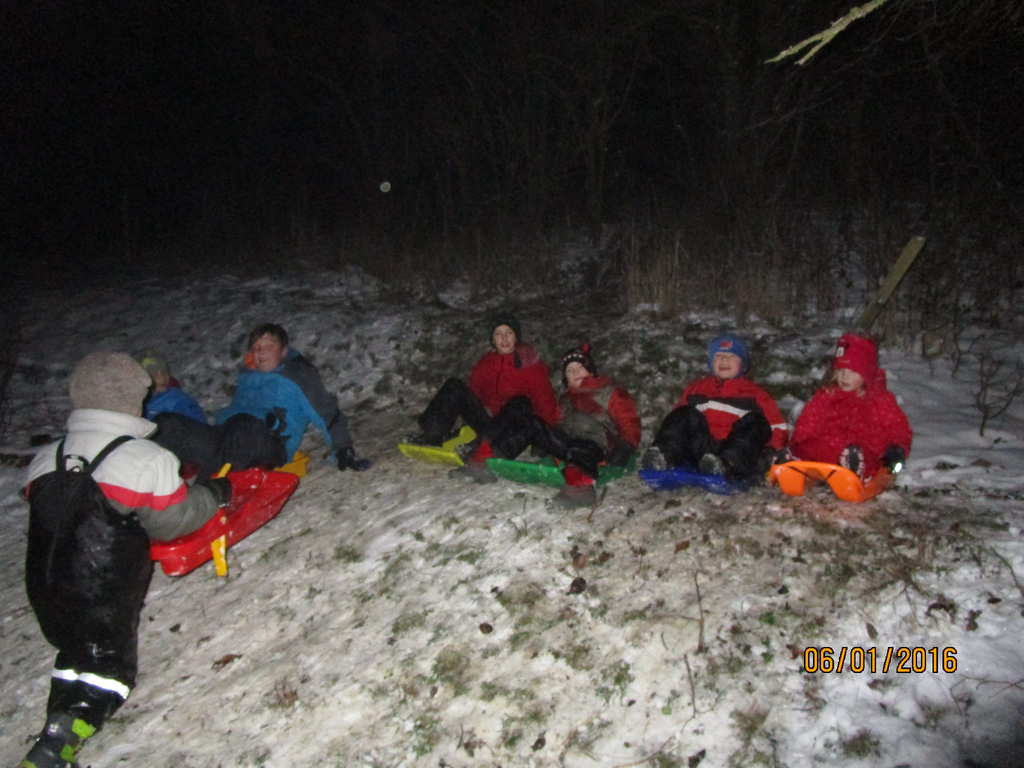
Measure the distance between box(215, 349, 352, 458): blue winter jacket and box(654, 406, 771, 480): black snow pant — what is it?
2421 millimetres

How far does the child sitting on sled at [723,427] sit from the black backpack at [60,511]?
288 centimetres

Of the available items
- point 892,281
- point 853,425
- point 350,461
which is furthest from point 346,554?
point 892,281

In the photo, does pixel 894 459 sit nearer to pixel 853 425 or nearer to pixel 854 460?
pixel 854 460

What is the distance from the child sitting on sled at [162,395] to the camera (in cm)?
499

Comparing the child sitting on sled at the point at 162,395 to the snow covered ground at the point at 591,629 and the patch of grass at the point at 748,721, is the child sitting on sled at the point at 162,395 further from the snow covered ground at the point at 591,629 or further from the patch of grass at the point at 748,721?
the patch of grass at the point at 748,721

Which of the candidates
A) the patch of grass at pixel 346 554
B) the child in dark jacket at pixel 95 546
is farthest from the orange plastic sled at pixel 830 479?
the child in dark jacket at pixel 95 546

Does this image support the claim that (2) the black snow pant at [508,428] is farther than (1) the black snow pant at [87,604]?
Yes

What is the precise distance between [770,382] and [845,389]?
4.15ft

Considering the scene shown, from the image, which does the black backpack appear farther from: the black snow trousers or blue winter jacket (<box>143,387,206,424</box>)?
the black snow trousers

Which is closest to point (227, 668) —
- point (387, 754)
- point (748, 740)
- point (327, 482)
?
point (387, 754)

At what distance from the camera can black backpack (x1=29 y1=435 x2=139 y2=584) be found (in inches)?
114

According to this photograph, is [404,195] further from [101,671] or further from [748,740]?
[748,740]

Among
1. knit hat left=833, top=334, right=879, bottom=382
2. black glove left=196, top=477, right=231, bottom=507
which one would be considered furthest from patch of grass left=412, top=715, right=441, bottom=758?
knit hat left=833, top=334, right=879, bottom=382

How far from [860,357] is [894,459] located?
0.65m
